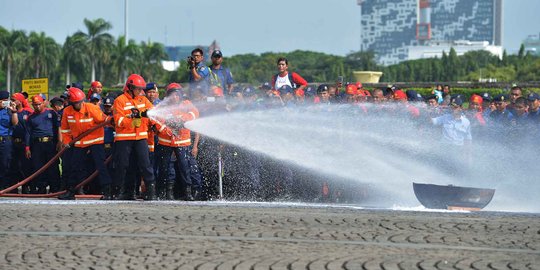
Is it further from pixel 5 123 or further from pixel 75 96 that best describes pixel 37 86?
pixel 75 96

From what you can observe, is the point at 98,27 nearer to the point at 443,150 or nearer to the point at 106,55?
the point at 106,55

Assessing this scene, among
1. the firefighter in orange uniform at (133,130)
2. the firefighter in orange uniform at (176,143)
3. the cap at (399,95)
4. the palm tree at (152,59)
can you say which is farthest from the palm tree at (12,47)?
the firefighter in orange uniform at (133,130)

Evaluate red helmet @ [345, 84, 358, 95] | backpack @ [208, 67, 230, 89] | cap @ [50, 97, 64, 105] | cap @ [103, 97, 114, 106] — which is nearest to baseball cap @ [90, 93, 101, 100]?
cap @ [103, 97, 114, 106]

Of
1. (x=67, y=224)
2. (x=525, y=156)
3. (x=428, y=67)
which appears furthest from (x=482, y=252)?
(x=428, y=67)

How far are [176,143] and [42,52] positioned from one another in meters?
90.5

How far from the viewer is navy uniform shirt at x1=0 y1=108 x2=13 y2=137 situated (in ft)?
65.3

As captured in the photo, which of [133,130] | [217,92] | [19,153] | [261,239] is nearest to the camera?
[261,239]

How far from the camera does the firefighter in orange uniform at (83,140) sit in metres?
16.9

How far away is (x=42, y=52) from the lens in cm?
10425

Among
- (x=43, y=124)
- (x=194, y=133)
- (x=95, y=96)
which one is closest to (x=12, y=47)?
(x=43, y=124)

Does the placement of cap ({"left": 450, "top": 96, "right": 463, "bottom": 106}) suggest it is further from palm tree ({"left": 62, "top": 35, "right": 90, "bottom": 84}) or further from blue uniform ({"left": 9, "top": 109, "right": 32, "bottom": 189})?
palm tree ({"left": 62, "top": 35, "right": 90, "bottom": 84})

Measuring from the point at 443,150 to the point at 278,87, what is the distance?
10.7 feet

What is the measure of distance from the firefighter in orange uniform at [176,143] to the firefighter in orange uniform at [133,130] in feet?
1.49

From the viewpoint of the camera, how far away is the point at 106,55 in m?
104
